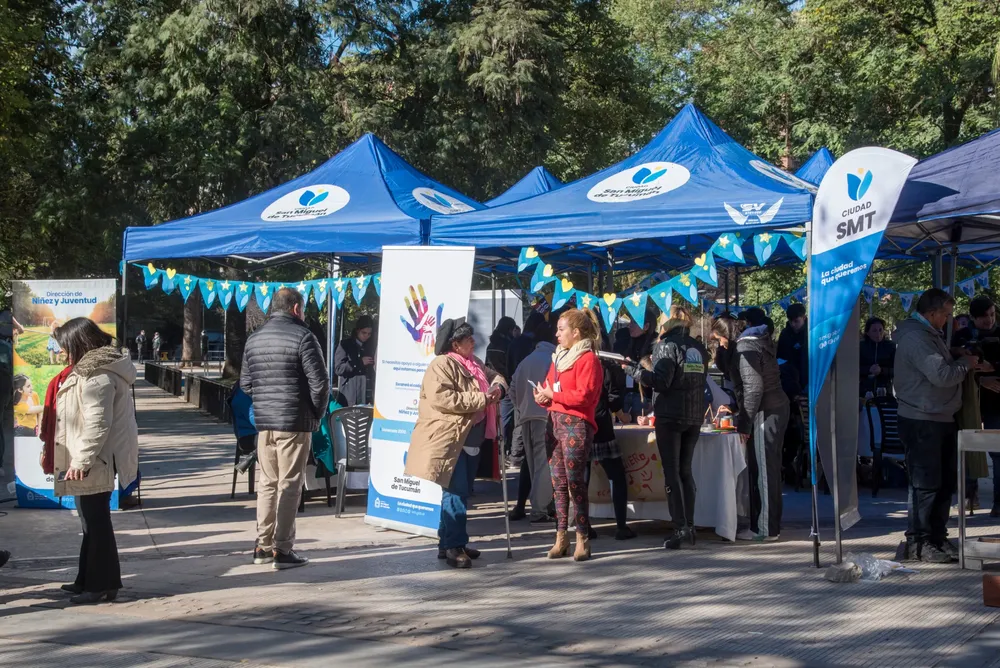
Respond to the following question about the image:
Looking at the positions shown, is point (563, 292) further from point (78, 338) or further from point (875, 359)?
point (875, 359)

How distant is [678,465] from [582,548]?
1.00 meters

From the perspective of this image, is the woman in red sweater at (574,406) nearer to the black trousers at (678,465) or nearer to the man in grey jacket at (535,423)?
the black trousers at (678,465)

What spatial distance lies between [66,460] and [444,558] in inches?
109

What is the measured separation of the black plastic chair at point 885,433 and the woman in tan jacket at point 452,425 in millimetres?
5416

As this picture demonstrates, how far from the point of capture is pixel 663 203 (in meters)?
8.98

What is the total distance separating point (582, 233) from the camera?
915 cm

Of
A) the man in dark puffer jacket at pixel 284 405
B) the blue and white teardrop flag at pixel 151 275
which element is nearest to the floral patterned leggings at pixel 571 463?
the man in dark puffer jacket at pixel 284 405

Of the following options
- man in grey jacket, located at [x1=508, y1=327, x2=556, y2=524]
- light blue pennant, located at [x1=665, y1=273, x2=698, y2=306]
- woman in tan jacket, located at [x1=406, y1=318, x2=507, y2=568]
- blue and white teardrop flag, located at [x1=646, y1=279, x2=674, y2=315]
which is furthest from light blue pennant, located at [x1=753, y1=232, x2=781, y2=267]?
woman in tan jacket, located at [x1=406, y1=318, x2=507, y2=568]

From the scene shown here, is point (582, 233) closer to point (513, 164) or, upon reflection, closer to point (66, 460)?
point (66, 460)

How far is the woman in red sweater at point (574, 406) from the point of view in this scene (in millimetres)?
8133

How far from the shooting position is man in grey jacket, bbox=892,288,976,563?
25.6 feet

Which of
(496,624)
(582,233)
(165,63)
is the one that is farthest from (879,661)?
(165,63)

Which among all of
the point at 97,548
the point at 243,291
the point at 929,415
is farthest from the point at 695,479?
the point at 243,291

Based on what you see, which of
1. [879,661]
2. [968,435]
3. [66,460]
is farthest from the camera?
[968,435]
